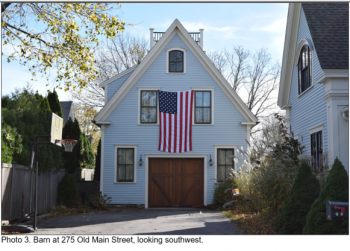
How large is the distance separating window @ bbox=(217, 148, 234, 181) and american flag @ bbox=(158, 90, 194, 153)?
132 centimetres

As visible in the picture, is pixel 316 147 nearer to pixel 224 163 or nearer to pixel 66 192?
pixel 224 163

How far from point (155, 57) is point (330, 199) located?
466 inches

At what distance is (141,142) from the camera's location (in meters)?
17.0

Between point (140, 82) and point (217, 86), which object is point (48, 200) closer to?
point (140, 82)

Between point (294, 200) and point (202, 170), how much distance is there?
9386 millimetres

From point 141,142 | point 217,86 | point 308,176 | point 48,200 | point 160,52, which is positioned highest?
point 160,52

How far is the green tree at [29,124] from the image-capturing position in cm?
1209

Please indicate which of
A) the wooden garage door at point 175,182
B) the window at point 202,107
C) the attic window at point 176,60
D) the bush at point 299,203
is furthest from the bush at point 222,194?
the bush at point 299,203

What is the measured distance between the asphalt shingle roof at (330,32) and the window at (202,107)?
20.1 feet

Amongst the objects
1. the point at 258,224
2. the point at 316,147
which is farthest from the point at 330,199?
the point at 316,147

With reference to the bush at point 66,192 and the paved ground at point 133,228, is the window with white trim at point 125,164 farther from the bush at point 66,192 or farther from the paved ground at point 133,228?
the paved ground at point 133,228

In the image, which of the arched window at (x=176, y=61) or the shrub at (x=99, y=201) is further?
the arched window at (x=176, y=61)

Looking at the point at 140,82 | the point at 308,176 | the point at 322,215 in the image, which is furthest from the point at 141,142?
the point at 322,215

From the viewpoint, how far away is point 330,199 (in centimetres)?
659
